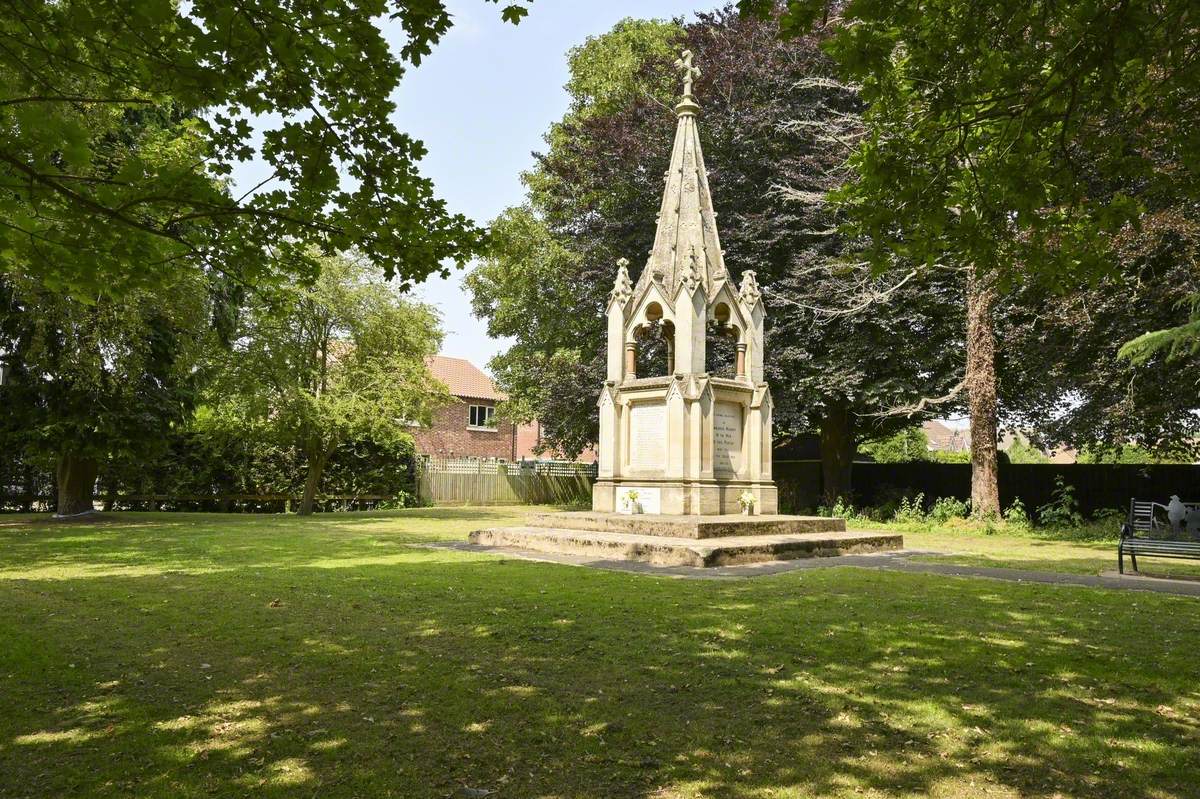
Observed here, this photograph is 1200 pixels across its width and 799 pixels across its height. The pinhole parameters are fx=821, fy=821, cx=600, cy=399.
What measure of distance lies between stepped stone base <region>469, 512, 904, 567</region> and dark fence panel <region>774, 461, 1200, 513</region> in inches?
448

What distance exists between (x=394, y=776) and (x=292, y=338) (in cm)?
2218

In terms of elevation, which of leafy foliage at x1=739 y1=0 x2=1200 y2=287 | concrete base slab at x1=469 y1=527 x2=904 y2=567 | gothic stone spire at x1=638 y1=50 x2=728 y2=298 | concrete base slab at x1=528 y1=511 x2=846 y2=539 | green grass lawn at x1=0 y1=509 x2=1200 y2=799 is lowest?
green grass lawn at x1=0 y1=509 x2=1200 y2=799

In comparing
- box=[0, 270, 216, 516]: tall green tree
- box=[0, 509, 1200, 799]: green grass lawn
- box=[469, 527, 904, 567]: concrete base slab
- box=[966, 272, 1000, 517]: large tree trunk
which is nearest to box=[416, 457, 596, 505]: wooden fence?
box=[0, 270, 216, 516]: tall green tree

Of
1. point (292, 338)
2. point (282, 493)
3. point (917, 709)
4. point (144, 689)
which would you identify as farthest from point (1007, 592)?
point (282, 493)

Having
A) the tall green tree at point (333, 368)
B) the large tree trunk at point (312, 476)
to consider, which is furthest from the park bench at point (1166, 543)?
the large tree trunk at point (312, 476)

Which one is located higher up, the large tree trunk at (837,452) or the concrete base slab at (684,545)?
the large tree trunk at (837,452)

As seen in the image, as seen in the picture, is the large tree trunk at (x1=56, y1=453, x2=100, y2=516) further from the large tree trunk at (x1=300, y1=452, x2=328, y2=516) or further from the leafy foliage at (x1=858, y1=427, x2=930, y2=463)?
the leafy foliage at (x1=858, y1=427, x2=930, y2=463)

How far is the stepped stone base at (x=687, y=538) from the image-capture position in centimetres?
1170

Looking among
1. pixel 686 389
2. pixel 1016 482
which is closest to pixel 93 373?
pixel 686 389

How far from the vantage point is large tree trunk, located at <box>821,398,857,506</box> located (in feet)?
86.0

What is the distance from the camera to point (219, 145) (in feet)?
19.2

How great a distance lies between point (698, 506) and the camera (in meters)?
14.7

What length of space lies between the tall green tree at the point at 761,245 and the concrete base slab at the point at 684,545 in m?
8.56

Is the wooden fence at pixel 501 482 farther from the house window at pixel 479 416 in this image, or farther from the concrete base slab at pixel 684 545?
the concrete base slab at pixel 684 545
